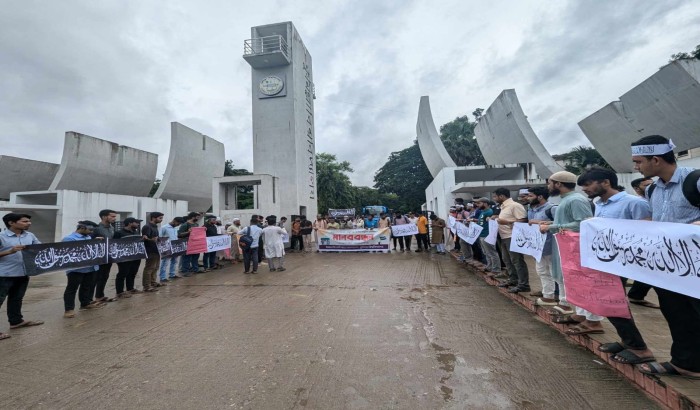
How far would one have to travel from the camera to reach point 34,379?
3.03m

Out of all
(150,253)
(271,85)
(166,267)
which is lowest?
(166,267)

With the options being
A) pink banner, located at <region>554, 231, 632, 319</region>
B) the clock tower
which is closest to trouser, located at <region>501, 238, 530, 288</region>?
pink banner, located at <region>554, 231, 632, 319</region>

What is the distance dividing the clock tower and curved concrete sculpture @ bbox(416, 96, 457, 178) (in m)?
7.51

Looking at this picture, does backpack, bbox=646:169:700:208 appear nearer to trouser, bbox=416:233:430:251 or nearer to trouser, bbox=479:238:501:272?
trouser, bbox=479:238:501:272

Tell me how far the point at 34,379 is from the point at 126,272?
3.95 meters

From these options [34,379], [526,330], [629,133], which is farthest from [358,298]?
[629,133]

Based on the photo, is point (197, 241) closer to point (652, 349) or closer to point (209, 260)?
point (209, 260)

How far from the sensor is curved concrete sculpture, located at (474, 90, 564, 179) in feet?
50.5

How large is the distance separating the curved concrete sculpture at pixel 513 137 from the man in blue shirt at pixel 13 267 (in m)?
17.1

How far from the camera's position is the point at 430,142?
64.5 feet

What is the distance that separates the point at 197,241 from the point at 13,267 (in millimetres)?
4371

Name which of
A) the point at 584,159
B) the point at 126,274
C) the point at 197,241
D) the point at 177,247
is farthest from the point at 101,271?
the point at 584,159

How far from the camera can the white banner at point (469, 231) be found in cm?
739

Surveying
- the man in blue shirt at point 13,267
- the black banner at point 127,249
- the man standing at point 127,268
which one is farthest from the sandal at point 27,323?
the man standing at point 127,268
